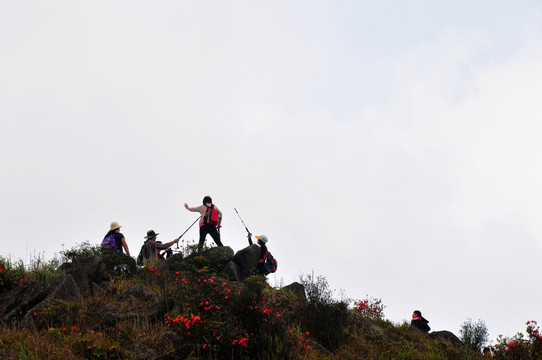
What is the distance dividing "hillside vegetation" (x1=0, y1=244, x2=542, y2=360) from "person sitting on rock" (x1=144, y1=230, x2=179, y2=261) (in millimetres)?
2681

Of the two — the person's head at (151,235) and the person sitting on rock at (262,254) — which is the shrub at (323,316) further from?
the person's head at (151,235)

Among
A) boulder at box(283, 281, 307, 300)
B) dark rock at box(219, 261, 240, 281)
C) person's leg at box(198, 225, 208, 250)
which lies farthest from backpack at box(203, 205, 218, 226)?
boulder at box(283, 281, 307, 300)

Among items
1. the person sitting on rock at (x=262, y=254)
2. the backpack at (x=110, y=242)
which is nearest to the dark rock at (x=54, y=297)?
the backpack at (x=110, y=242)

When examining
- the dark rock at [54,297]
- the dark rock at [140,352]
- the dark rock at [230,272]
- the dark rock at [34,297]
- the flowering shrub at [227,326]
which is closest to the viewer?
the dark rock at [140,352]

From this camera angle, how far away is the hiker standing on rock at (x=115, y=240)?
1468 cm

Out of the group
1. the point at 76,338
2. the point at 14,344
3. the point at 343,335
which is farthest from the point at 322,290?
the point at 14,344

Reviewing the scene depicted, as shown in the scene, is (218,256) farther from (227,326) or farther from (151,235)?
(227,326)

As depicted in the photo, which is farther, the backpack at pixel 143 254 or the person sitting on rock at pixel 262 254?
the backpack at pixel 143 254

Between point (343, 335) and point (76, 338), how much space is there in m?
5.54

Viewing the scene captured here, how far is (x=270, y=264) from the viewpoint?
15.6 metres

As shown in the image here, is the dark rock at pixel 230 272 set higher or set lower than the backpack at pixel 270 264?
lower

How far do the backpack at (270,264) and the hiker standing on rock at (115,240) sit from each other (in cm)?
Answer: 468

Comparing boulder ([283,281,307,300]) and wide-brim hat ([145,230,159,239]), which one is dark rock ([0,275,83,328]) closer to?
wide-brim hat ([145,230,159,239])

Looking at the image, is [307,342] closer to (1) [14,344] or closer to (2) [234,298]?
(2) [234,298]
